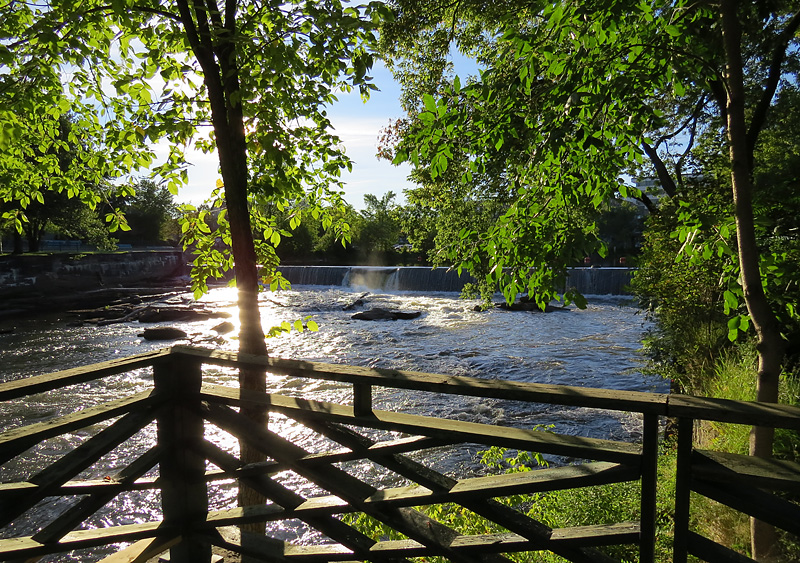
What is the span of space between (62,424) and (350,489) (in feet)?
4.65

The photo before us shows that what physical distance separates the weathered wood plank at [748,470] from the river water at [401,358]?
6521mm

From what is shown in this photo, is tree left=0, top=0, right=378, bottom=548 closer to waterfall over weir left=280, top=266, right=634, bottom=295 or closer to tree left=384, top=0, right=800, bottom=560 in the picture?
tree left=384, top=0, right=800, bottom=560

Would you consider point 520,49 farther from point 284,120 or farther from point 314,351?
point 314,351

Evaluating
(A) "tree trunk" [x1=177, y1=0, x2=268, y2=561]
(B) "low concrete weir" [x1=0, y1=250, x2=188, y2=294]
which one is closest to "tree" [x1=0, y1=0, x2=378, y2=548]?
(A) "tree trunk" [x1=177, y1=0, x2=268, y2=561]

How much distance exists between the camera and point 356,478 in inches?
110

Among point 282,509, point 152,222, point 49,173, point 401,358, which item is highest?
point 152,222

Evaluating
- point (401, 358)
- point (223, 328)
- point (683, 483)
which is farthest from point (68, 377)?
point (223, 328)

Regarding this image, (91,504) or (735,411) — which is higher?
(735,411)

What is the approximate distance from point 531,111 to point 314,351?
1503 cm

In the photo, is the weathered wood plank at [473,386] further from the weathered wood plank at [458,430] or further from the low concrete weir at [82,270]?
the low concrete weir at [82,270]

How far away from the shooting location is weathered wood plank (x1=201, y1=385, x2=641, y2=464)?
213cm

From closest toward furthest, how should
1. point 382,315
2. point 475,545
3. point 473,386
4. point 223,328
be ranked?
point 473,386 < point 475,545 < point 223,328 < point 382,315

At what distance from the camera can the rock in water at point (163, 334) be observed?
810 inches

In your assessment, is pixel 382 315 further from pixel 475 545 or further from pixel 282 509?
pixel 475 545
